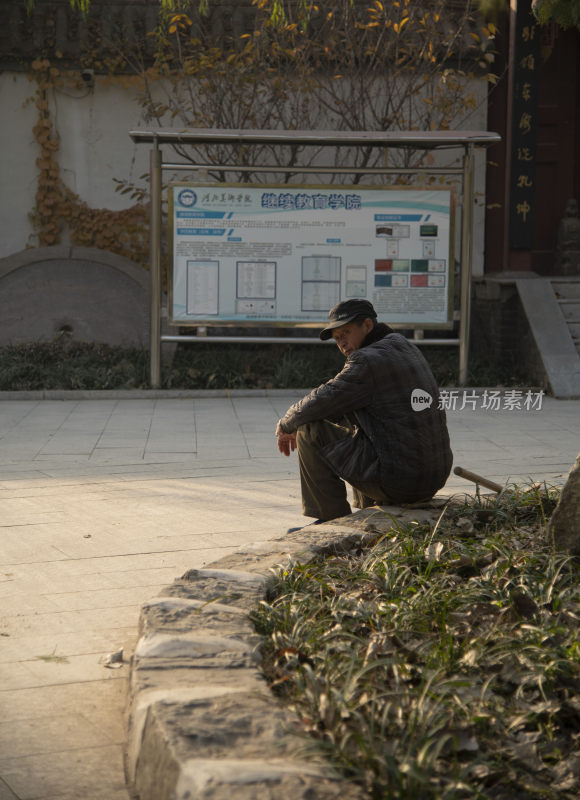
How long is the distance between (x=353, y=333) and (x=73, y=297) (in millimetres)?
7663

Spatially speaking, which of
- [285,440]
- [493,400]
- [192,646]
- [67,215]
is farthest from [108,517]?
[67,215]

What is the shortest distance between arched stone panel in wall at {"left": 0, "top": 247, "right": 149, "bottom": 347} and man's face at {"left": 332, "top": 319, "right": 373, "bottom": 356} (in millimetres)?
7211

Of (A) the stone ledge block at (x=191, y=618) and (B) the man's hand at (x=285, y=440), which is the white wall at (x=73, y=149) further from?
(A) the stone ledge block at (x=191, y=618)

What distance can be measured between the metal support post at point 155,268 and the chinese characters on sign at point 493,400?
9.33 feet

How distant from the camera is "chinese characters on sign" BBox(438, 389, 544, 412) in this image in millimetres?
9594

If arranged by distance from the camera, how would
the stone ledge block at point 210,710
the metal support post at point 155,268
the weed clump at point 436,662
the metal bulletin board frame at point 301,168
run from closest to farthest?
1. the stone ledge block at point 210,710
2. the weed clump at point 436,662
3. the metal bulletin board frame at point 301,168
4. the metal support post at point 155,268

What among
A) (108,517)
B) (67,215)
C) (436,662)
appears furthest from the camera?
(67,215)

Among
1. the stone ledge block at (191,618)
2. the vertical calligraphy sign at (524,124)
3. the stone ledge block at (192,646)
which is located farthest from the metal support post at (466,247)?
the stone ledge block at (192,646)

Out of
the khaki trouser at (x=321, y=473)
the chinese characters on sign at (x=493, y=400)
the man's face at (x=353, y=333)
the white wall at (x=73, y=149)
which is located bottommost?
the chinese characters on sign at (x=493, y=400)

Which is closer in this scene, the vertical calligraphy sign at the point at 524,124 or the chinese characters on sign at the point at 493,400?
the chinese characters on sign at the point at 493,400

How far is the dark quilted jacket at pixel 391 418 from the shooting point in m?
4.52

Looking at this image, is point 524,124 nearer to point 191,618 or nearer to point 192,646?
point 191,618

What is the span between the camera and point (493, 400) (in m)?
9.98

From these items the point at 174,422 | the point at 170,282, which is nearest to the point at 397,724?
the point at 174,422
